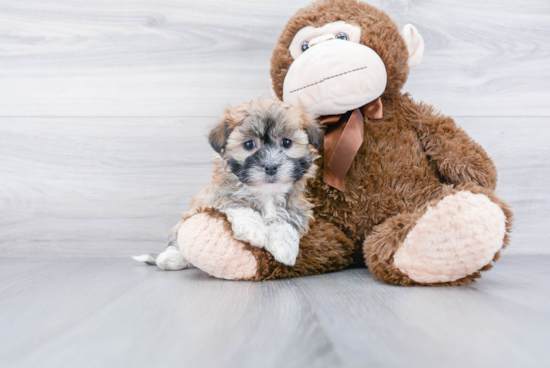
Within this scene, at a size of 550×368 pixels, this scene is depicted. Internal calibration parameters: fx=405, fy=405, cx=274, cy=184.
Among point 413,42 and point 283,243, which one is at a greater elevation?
point 413,42

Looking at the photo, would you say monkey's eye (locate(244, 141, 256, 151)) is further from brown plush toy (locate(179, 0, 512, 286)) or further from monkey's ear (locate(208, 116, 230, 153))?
brown plush toy (locate(179, 0, 512, 286))

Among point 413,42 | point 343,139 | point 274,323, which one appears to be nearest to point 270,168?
point 343,139

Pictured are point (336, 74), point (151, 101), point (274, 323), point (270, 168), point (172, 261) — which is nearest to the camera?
point (274, 323)

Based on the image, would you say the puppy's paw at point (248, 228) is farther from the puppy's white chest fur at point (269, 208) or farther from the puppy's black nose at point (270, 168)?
the puppy's black nose at point (270, 168)

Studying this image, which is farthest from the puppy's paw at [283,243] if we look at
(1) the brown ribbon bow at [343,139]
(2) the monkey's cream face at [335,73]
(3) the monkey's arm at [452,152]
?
(3) the monkey's arm at [452,152]

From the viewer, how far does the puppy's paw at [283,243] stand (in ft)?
3.63

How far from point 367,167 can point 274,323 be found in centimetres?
66

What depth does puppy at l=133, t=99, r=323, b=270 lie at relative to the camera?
1095 mm

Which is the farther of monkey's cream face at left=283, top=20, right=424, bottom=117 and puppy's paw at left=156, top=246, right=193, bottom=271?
puppy's paw at left=156, top=246, right=193, bottom=271

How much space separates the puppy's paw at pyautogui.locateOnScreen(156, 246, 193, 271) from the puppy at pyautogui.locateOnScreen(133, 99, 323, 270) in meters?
0.20

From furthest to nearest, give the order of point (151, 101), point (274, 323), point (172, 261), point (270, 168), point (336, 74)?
point (151, 101)
point (172, 261)
point (336, 74)
point (270, 168)
point (274, 323)

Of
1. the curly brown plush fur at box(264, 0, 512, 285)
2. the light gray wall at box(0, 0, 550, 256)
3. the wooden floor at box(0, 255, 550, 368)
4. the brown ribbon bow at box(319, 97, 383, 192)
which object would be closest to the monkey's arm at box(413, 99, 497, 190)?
the curly brown plush fur at box(264, 0, 512, 285)

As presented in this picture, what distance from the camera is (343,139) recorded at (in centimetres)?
122

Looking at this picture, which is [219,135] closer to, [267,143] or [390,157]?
[267,143]
